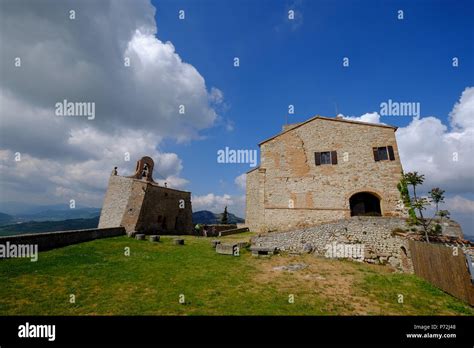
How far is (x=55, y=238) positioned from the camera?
1283cm

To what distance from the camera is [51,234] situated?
12.5 m

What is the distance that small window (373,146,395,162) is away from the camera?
1841 centimetres

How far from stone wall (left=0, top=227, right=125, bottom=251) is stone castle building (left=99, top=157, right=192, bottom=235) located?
4024mm

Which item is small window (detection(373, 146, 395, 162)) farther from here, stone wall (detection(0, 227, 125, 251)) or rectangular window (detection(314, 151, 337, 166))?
stone wall (detection(0, 227, 125, 251))

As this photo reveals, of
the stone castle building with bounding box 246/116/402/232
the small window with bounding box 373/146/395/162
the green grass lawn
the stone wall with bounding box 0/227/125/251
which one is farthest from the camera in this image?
the small window with bounding box 373/146/395/162

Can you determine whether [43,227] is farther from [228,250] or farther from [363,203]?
[363,203]

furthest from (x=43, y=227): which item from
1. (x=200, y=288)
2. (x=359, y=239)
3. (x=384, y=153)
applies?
(x=384, y=153)

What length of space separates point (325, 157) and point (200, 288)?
1679 centimetres

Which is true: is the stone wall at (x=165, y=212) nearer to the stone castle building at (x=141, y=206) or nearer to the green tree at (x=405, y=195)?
the stone castle building at (x=141, y=206)

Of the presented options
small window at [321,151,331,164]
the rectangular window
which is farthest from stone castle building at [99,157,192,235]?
small window at [321,151,331,164]
